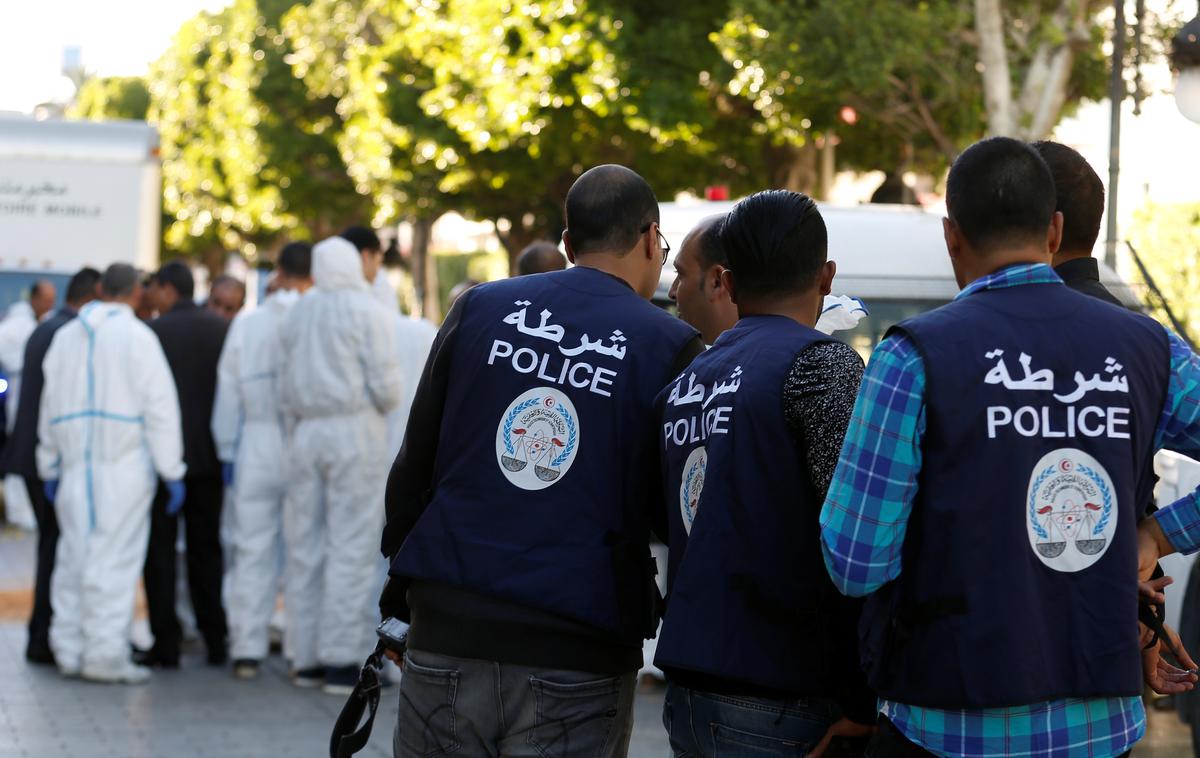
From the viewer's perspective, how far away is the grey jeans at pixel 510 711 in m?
3.52

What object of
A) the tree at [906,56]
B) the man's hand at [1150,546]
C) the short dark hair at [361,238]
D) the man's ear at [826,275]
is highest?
the tree at [906,56]

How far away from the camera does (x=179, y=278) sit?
9.96m

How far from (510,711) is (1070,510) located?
4.21ft

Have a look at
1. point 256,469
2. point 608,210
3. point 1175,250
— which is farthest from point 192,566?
point 1175,250

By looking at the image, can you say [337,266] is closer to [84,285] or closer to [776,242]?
[84,285]

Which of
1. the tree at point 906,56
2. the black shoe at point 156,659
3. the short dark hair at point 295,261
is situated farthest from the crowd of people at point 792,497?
the tree at point 906,56

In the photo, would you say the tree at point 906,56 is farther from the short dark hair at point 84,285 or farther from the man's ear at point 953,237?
the man's ear at point 953,237

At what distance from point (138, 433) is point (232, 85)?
1516 inches

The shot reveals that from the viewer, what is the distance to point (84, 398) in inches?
341

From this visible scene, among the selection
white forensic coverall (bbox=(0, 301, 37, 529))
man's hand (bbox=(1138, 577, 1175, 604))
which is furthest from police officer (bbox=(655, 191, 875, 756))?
white forensic coverall (bbox=(0, 301, 37, 529))

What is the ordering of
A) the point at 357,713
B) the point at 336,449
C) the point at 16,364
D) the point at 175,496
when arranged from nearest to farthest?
1. the point at 357,713
2. the point at 336,449
3. the point at 175,496
4. the point at 16,364

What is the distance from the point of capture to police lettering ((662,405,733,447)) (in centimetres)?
312

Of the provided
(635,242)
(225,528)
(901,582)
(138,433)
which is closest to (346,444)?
(138,433)

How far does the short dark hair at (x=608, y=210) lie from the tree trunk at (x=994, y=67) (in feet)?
40.9
